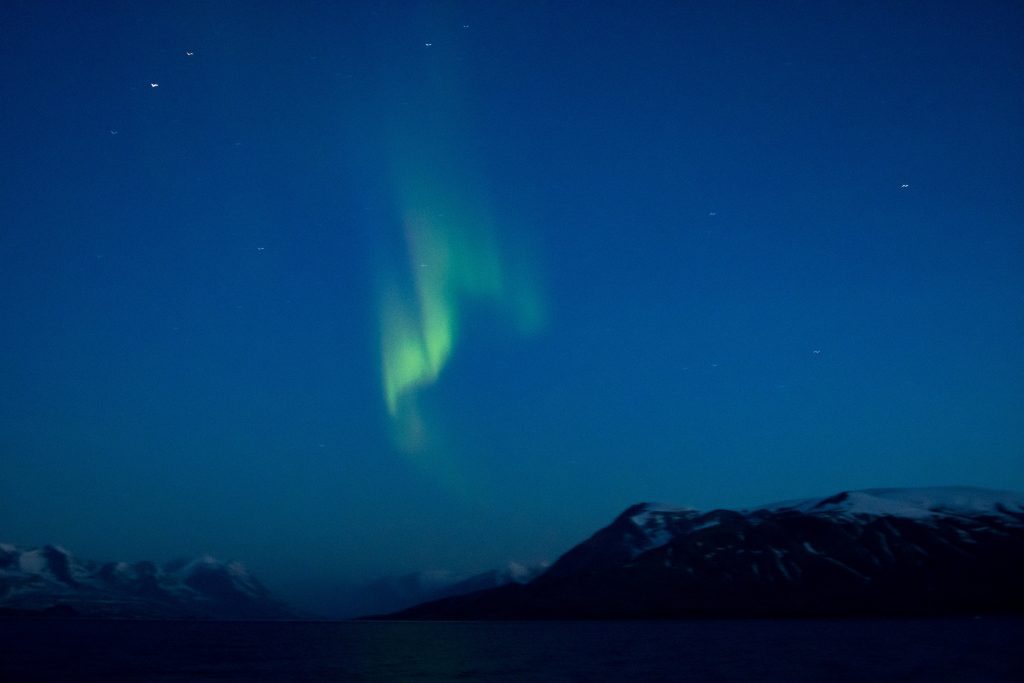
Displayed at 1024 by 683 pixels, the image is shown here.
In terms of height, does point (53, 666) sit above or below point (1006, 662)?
above

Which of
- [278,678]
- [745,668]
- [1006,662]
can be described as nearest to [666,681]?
[745,668]

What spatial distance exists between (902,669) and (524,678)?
38198 mm

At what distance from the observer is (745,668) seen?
8275cm

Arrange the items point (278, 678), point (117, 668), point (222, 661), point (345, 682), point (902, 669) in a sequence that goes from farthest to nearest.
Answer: point (222, 661) < point (117, 668) < point (902, 669) < point (278, 678) < point (345, 682)

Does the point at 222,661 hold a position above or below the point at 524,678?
above

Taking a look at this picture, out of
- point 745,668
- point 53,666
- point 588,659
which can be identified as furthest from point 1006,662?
point 53,666

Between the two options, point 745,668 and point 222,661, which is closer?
point 745,668

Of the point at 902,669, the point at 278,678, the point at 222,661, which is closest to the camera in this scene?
the point at 278,678

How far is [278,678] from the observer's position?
71875mm

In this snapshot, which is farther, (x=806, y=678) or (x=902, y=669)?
(x=902, y=669)

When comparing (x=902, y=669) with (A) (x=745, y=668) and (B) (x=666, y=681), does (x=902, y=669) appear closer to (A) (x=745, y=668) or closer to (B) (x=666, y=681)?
(A) (x=745, y=668)

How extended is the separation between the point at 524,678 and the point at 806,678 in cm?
2420

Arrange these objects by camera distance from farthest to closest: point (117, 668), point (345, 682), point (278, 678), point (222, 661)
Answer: point (222, 661) → point (117, 668) → point (278, 678) → point (345, 682)

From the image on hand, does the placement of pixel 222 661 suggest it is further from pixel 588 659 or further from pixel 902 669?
pixel 902 669
